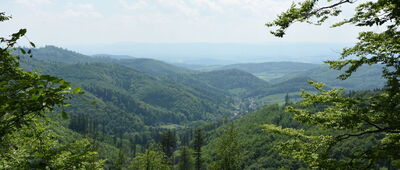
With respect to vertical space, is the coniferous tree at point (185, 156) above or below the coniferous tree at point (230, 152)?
below

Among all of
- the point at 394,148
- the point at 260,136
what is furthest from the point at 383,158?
the point at 260,136

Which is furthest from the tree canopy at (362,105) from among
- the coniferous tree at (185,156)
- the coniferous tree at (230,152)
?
the coniferous tree at (185,156)

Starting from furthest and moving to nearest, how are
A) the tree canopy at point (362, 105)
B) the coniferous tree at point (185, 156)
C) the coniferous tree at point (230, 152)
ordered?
the coniferous tree at point (185, 156) < the coniferous tree at point (230, 152) < the tree canopy at point (362, 105)

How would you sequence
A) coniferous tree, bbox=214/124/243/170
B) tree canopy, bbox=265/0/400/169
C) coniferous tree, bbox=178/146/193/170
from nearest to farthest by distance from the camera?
tree canopy, bbox=265/0/400/169 < coniferous tree, bbox=214/124/243/170 < coniferous tree, bbox=178/146/193/170

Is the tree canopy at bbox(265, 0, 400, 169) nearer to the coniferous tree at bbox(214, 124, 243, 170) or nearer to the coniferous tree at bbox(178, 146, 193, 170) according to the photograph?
the coniferous tree at bbox(214, 124, 243, 170)

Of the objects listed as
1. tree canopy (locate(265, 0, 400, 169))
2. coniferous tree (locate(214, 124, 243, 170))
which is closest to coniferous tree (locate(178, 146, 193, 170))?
coniferous tree (locate(214, 124, 243, 170))

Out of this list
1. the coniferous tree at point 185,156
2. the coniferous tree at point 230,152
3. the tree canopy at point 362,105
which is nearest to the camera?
the tree canopy at point 362,105

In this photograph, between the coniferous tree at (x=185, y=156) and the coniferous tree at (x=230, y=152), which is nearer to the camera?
the coniferous tree at (x=230, y=152)

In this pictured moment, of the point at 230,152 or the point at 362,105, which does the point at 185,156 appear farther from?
the point at 362,105

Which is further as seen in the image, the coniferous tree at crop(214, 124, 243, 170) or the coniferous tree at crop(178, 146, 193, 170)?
the coniferous tree at crop(178, 146, 193, 170)

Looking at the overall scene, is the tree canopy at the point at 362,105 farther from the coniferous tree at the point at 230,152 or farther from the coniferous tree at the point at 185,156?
the coniferous tree at the point at 185,156

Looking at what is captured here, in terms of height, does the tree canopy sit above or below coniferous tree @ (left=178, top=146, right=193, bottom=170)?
above

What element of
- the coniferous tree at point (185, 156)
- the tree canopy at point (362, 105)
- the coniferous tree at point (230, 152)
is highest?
the tree canopy at point (362, 105)

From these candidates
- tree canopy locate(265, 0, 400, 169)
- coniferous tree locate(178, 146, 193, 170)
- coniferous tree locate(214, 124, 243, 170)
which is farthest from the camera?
coniferous tree locate(178, 146, 193, 170)
